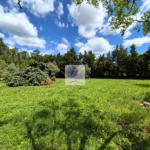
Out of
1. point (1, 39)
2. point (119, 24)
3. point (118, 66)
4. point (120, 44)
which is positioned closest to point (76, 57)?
point (118, 66)

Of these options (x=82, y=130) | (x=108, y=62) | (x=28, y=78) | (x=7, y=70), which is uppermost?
(x=108, y=62)

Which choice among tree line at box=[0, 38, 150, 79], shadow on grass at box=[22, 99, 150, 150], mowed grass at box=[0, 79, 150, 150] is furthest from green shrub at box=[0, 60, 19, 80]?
shadow on grass at box=[22, 99, 150, 150]

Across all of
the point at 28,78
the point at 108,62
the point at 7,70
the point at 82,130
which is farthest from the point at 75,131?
Result: the point at 108,62

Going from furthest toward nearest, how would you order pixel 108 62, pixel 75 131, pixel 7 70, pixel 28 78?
pixel 108 62, pixel 7 70, pixel 28 78, pixel 75 131

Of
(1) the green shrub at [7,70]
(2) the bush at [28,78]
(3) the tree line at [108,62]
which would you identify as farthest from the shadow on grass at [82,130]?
(3) the tree line at [108,62]

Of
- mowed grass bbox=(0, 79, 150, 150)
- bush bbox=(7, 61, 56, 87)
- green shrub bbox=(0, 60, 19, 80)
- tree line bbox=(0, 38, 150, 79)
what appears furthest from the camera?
tree line bbox=(0, 38, 150, 79)

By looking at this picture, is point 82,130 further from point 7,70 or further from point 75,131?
point 7,70

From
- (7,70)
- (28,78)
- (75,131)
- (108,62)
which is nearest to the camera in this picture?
(75,131)

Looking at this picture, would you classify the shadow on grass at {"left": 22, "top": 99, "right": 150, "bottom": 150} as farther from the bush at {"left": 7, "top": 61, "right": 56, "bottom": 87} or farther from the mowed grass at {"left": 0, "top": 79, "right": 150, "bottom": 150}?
the bush at {"left": 7, "top": 61, "right": 56, "bottom": 87}

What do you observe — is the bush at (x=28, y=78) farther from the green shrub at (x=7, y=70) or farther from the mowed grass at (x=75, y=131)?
the mowed grass at (x=75, y=131)

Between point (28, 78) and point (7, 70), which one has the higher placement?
point (7, 70)

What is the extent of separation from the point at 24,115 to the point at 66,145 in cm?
206

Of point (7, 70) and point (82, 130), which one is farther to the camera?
point (7, 70)

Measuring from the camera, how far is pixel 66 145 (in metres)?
1.74
